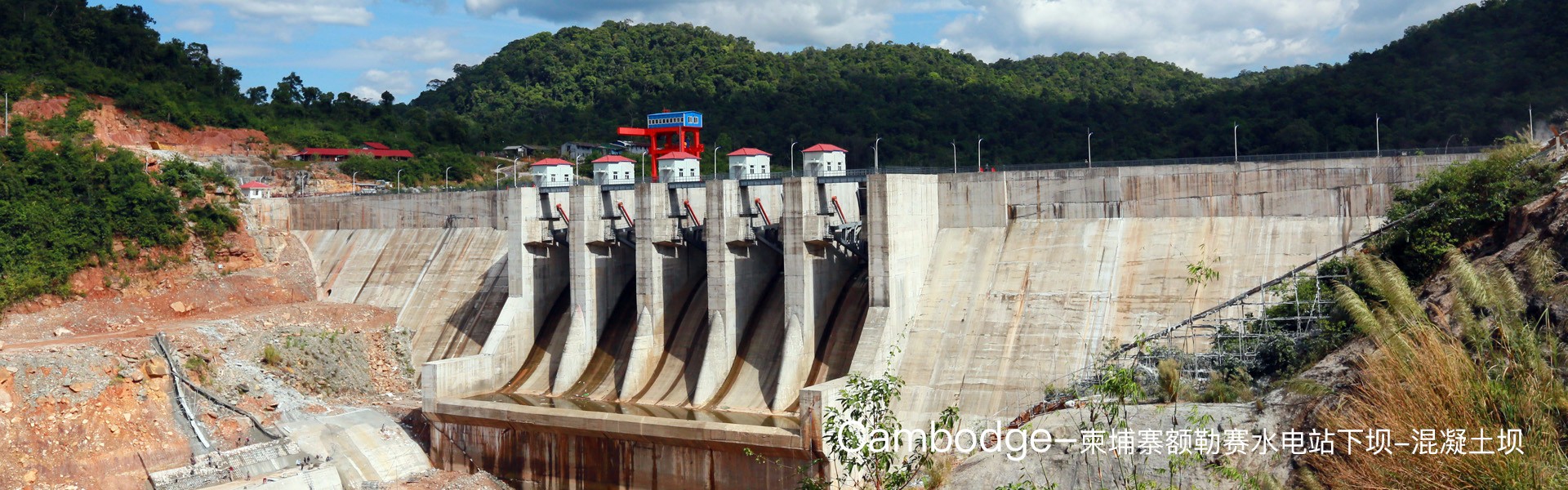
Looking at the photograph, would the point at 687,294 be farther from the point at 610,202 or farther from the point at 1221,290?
the point at 1221,290

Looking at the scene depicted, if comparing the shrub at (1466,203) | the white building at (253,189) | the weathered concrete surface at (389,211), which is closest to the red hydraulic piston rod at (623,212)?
the weathered concrete surface at (389,211)

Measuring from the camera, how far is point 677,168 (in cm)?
4434

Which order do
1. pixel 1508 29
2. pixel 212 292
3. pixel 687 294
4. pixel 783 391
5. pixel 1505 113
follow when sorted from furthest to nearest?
1. pixel 1508 29
2. pixel 1505 113
3. pixel 212 292
4. pixel 687 294
5. pixel 783 391

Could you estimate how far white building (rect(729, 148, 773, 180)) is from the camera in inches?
1727

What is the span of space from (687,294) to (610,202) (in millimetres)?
4430

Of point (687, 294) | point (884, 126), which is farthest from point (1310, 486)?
point (884, 126)

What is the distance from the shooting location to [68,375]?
32219 mm

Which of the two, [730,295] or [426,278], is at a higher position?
[426,278]

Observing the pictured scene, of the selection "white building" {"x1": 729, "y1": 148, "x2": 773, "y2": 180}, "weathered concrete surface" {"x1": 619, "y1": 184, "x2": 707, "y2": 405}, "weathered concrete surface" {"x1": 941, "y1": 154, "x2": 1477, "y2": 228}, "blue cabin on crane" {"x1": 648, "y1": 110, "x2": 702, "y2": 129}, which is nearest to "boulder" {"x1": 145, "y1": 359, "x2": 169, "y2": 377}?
"weathered concrete surface" {"x1": 619, "y1": 184, "x2": 707, "y2": 405}

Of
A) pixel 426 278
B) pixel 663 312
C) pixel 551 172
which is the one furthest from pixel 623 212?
pixel 426 278

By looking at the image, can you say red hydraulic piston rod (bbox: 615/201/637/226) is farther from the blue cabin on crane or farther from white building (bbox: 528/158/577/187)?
the blue cabin on crane

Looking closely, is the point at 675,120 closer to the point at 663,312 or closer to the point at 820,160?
the point at 820,160

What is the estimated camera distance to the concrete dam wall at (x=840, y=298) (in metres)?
29.5

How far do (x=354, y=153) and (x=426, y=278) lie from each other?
34195mm
